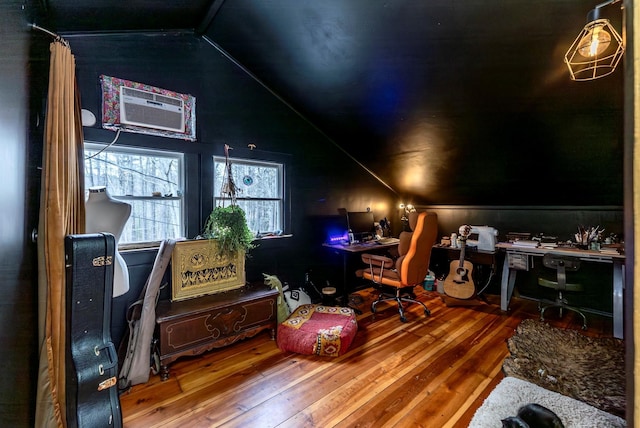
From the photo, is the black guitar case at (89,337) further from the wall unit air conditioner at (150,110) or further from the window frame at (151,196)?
the wall unit air conditioner at (150,110)

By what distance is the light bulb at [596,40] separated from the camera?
129 centimetres

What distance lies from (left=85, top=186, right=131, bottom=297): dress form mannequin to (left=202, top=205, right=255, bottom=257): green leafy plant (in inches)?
36.2

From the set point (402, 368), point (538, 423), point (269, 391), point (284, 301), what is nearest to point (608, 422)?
point (538, 423)

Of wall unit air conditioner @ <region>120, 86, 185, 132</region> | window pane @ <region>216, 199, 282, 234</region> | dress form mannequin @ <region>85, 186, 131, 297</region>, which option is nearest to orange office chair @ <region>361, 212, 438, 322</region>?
window pane @ <region>216, 199, 282, 234</region>

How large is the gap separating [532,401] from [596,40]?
216cm

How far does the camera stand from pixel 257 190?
3.06 metres

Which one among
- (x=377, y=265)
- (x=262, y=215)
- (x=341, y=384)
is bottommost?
(x=341, y=384)

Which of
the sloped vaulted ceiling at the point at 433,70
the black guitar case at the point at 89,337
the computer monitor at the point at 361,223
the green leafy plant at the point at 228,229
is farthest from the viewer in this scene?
the computer monitor at the point at 361,223

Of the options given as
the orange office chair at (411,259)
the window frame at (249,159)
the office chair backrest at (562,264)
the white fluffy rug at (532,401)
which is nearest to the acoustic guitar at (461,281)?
the orange office chair at (411,259)

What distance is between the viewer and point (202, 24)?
234cm

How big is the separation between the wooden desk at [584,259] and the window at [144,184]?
386 cm

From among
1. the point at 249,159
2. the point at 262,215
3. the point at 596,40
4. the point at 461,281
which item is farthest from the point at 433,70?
the point at 461,281

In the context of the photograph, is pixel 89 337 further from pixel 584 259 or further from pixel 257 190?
pixel 584 259

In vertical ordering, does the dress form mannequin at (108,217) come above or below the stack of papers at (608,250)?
above
